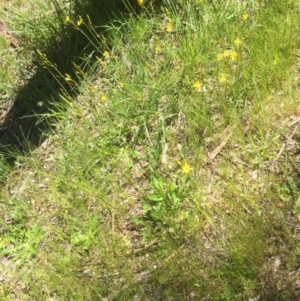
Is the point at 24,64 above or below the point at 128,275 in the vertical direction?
above

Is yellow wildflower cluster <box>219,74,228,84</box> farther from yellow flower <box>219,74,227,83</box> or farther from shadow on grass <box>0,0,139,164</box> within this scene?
shadow on grass <box>0,0,139,164</box>

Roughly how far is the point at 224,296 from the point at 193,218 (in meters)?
0.48

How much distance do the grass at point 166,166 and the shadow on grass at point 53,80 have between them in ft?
0.08

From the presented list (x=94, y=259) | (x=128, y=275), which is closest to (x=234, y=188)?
(x=128, y=275)

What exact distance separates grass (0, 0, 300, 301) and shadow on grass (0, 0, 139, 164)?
2 cm

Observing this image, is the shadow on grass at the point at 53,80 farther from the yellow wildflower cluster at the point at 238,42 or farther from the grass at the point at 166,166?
the yellow wildflower cluster at the point at 238,42

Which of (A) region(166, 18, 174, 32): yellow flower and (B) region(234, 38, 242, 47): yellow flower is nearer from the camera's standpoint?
(B) region(234, 38, 242, 47): yellow flower

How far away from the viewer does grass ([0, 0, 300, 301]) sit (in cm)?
243

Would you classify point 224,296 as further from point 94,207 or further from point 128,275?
point 94,207

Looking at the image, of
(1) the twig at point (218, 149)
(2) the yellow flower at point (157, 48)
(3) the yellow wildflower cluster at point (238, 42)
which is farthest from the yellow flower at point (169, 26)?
(1) the twig at point (218, 149)

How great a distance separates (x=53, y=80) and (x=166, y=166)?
61.7 inches

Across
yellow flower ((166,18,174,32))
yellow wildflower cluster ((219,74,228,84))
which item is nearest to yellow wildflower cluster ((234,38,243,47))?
yellow wildflower cluster ((219,74,228,84))

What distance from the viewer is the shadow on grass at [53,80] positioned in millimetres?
3809

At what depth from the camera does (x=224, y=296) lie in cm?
229
